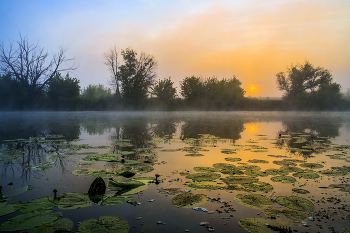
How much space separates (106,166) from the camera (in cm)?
438

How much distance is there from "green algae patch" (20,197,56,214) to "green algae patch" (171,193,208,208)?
138 centimetres

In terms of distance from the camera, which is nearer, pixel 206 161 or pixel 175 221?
pixel 175 221

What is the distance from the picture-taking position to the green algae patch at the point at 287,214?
2.34m

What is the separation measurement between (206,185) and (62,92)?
35.7 m

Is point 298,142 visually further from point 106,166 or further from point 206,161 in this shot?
point 106,166

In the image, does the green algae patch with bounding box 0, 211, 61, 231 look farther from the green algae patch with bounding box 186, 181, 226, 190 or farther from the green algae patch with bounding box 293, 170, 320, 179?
the green algae patch with bounding box 293, 170, 320, 179

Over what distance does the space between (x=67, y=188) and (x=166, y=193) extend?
1372mm

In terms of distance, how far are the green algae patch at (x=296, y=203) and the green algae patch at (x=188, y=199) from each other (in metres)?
0.87

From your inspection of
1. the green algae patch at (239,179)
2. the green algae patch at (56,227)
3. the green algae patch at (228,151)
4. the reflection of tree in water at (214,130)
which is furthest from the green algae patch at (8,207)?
the reflection of tree in water at (214,130)

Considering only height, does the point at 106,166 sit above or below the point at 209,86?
below

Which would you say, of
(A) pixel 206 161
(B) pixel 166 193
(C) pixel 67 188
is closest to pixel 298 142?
(A) pixel 206 161

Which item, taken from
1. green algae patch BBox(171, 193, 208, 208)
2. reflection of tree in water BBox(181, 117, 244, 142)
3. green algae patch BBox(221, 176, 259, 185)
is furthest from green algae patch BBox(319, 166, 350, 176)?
reflection of tree in water BBox(181, 117, 244, 142)

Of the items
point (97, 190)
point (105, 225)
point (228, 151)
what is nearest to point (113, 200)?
point (97, 190)

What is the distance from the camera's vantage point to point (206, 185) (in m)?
3.23
